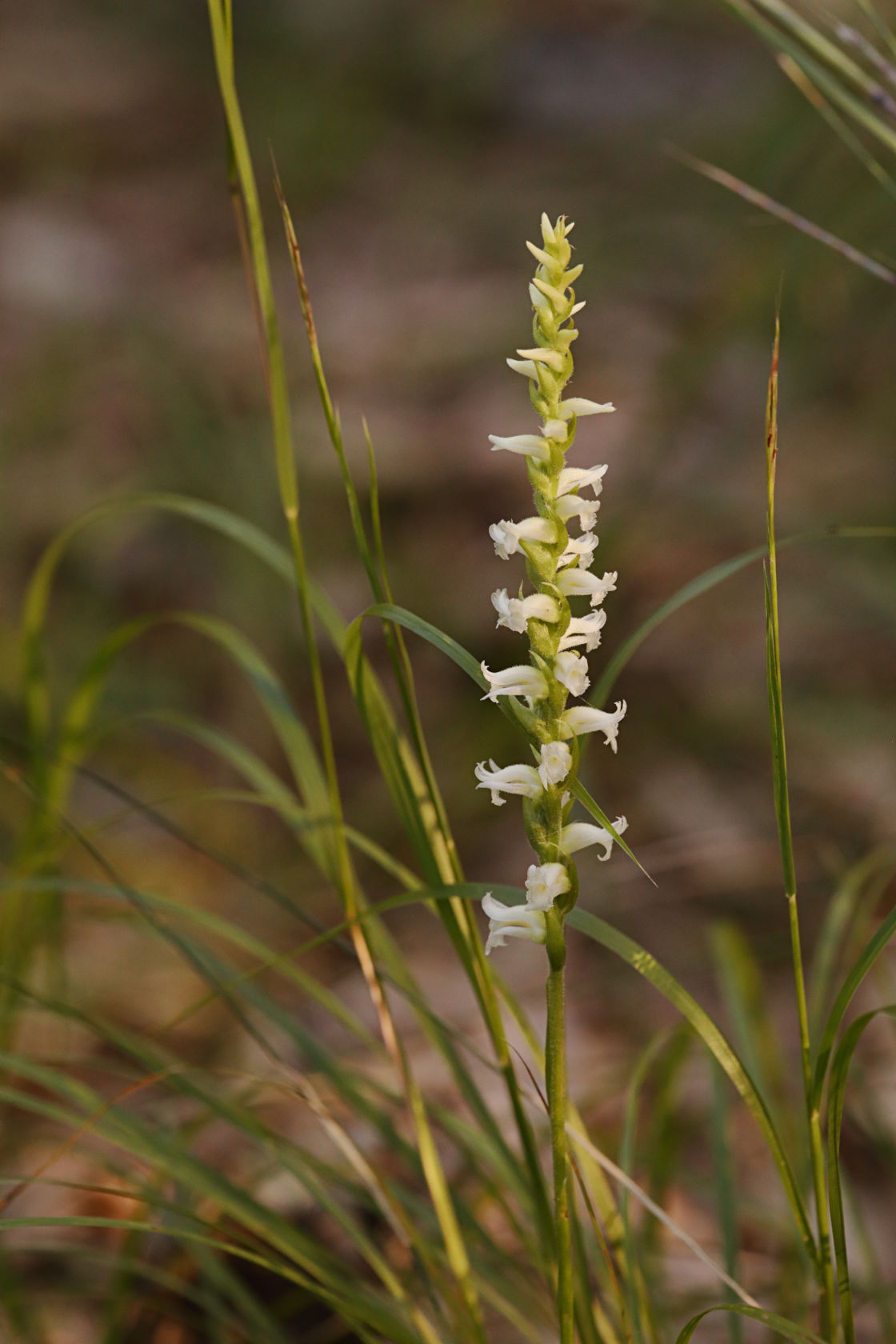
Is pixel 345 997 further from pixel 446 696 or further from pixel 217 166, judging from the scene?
pixel 217 166

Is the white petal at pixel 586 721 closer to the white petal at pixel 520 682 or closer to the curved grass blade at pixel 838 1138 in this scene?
the white petal at pixel 520 682

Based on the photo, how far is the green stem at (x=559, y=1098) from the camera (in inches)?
19.4

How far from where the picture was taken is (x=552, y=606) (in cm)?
51

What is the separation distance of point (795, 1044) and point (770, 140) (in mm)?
1492

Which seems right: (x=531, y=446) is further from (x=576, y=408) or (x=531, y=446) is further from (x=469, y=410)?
(x=469, y=410)

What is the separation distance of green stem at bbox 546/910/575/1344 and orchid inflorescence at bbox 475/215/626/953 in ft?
0.05

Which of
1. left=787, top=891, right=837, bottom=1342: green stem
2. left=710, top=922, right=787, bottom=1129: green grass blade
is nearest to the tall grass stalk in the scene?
left=787, top=891, right=837, bottom=1342: green stem

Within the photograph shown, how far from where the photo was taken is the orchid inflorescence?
1.65ft

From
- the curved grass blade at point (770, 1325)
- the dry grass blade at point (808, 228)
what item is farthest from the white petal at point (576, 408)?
the curved grass blade at point (770, 1325)

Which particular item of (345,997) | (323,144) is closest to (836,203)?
(345,997)

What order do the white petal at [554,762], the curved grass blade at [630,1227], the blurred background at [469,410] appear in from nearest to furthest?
1. the white petal at [554,762]
2. the curved grass blade at [630,1227]
3. the blurred background at [469,410]

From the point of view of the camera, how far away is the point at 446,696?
2416 millimetres

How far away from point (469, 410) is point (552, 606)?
8.53 feet

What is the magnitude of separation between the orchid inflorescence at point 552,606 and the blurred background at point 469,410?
1.74 ft
